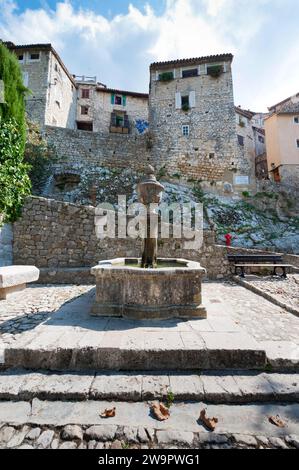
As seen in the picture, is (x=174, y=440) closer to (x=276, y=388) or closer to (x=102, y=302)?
(x=276, y=388)

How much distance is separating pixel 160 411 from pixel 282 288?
19.6 feet

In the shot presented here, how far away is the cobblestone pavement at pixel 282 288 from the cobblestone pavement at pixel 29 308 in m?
5.04

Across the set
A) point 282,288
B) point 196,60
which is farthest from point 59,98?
point 282,288

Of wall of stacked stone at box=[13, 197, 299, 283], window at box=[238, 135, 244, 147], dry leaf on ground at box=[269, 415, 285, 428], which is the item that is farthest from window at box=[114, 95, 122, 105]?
A: dry leaf on ground at box=[269, 415, 285, 428]

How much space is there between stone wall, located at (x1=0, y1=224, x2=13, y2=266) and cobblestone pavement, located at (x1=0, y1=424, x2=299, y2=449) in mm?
7649

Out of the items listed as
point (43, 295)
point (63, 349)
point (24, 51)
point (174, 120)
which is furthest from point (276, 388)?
point (24, 51)

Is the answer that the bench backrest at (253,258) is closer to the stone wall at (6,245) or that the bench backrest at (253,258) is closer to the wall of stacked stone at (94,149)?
the stone wall at (6,245)

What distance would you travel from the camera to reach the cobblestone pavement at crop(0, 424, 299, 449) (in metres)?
1.52

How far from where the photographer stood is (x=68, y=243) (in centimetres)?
841

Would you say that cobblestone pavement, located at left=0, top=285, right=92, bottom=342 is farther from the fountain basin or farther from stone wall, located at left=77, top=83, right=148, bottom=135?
stone wall, located at left=77, top=83, right=148, bottom=135

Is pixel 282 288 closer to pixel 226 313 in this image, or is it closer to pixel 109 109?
pixel 226 313

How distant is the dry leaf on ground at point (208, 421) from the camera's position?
1.66 meters

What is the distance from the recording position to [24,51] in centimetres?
2094

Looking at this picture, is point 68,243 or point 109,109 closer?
point 68,243
